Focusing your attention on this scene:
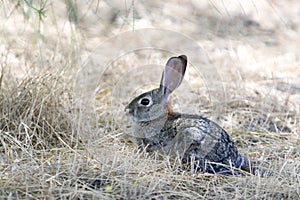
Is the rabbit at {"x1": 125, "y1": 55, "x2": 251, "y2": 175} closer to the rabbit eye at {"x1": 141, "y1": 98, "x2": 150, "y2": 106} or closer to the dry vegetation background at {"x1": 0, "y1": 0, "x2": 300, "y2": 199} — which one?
the rabbit eye at {"x1": 141, "y1": 98, "x2": 150, "y2": 106}

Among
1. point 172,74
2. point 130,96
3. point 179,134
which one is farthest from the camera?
point 130,96

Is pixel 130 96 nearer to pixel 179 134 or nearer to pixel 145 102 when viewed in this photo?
pixel 145 102

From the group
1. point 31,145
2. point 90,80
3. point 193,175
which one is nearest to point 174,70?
point 193,175

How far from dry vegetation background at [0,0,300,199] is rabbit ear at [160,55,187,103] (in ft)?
1.37

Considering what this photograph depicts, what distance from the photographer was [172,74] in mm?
4477

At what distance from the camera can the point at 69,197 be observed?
11.4 ft

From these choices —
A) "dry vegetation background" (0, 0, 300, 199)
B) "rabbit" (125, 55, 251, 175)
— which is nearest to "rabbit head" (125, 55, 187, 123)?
"rabbit" (125, 55, 251, 175)

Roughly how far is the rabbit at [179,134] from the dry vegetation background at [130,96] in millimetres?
121

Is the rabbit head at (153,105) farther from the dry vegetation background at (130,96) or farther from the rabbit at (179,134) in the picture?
the dry vegetation background at (130,96)

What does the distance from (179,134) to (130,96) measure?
1552 mm

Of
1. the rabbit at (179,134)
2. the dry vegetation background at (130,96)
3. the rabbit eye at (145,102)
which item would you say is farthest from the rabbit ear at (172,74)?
the dry vegetation background at (130,96)

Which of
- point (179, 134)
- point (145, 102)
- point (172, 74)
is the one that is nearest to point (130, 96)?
point (145, 102)

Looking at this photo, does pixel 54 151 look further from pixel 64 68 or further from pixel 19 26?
pixel 19 26

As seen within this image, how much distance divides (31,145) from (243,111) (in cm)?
200
